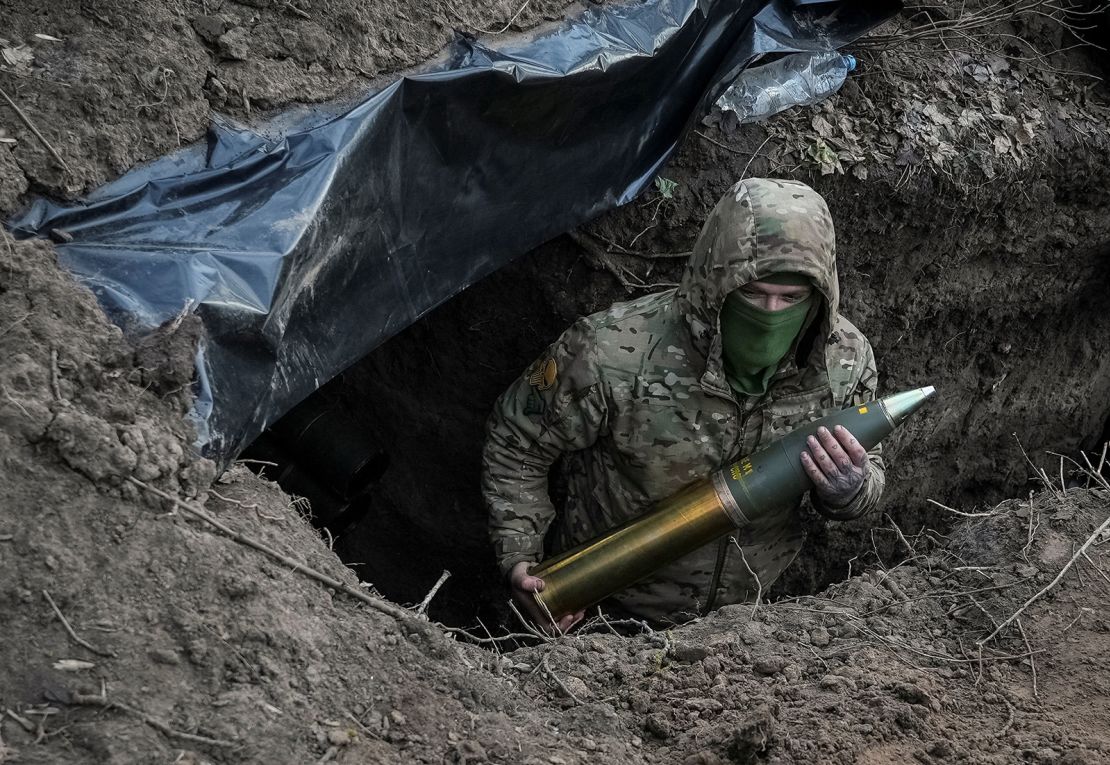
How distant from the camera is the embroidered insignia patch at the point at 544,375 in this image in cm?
394

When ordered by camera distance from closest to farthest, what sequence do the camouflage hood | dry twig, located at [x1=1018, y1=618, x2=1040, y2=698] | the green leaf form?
dry twig, located at [x1=1018, y1=618, x2=1040, y2=698], the camouflage hood, the green leaf

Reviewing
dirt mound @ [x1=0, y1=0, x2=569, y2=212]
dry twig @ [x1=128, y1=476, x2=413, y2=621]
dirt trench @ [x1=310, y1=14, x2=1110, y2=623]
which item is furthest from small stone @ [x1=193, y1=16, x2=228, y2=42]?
dirt trench @ [x1=310, y1=14, x2=1110, y2=623]

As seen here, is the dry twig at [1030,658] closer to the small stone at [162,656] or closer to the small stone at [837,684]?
the small stone at [837,684]

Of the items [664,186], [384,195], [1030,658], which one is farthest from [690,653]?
[664,186]

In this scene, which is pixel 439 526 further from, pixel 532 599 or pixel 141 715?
pixel 141 715

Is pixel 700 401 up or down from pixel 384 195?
down

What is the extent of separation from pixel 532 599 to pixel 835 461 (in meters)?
1.15

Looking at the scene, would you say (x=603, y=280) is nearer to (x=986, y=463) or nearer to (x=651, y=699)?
(x=651, y=699)

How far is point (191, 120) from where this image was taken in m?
3.15

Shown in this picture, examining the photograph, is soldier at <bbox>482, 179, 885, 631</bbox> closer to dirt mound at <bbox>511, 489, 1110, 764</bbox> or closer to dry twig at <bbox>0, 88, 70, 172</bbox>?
dirt mound at <bbox>511, 489, 1110, 764</bbox>

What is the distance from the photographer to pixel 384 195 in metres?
3.24

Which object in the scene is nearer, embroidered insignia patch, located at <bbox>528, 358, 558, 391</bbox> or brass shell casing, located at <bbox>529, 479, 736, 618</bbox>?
brass shell casing, located at <bbox>529, 479, 736, 618</bbox>

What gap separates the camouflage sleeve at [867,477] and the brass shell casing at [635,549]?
0.41m

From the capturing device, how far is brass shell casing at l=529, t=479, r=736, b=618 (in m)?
3.73
